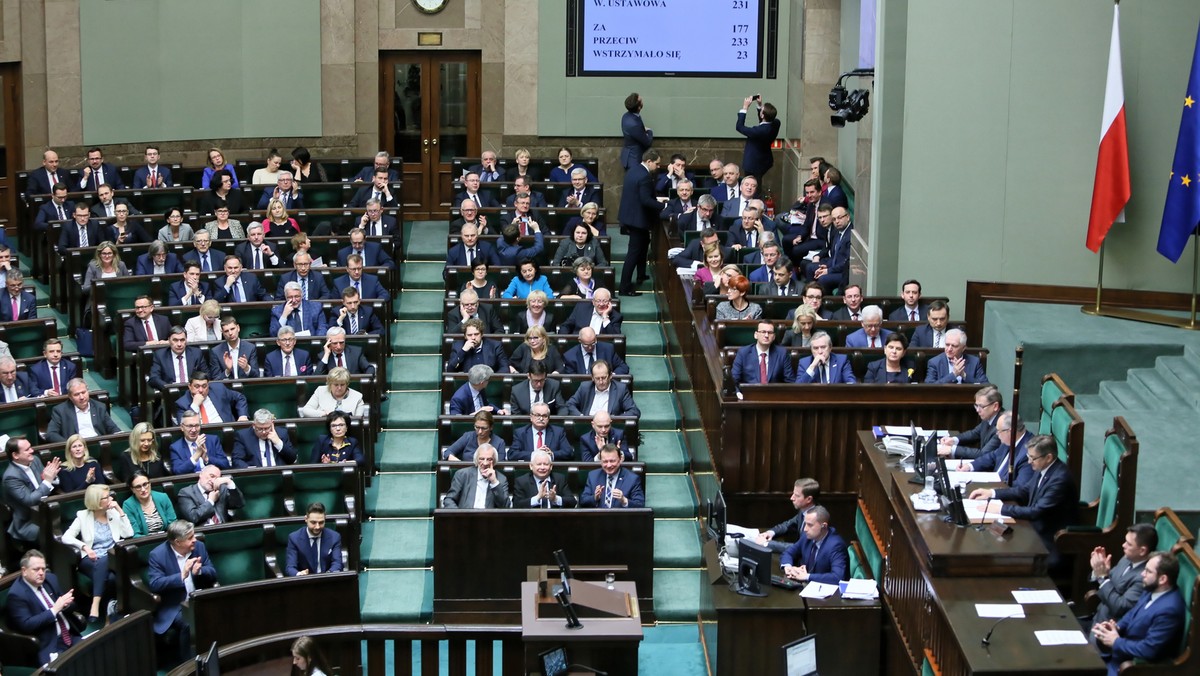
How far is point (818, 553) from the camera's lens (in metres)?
8.52

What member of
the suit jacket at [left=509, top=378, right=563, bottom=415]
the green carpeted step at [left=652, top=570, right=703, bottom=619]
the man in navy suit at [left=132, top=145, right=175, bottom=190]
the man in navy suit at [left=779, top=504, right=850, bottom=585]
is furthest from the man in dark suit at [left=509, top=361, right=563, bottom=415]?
the man in navy suit at [left=132, top=145, right=175, bottom=190]

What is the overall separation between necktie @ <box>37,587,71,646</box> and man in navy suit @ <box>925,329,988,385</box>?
521 cm

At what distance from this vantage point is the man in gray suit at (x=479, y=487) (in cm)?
946

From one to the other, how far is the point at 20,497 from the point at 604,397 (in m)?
3.55

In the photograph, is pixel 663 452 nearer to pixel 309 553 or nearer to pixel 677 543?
pixel 677 543

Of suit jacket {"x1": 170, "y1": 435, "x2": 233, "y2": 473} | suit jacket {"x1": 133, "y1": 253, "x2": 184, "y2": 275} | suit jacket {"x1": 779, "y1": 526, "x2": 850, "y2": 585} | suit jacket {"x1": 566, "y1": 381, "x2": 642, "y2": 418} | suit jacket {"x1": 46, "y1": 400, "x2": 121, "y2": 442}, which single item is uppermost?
suit jacket {"x1": 133, "y1": 253, "x2": 184, "y2": 275}

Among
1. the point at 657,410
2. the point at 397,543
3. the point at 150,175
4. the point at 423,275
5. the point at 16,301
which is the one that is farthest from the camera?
the point at 150,175

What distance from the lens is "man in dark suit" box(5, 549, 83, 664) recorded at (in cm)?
834

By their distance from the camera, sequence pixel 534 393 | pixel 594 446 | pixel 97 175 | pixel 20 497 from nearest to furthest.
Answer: pixel 20 497 < pixel 594 446 < pixel 534 393 < pixel 97 175

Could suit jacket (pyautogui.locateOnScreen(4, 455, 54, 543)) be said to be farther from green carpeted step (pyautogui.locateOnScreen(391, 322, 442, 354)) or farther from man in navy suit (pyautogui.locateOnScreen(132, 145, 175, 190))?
man in navy suit (pyautogui.locateOnScreen(132, 145, 175, 190))

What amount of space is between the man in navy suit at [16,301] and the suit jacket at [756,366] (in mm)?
5091

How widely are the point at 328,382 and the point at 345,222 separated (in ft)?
10.8

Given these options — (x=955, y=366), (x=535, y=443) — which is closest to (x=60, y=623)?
(x=535, y=443)

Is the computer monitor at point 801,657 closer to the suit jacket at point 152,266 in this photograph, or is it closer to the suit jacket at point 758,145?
the suit jacket at point 152,266
